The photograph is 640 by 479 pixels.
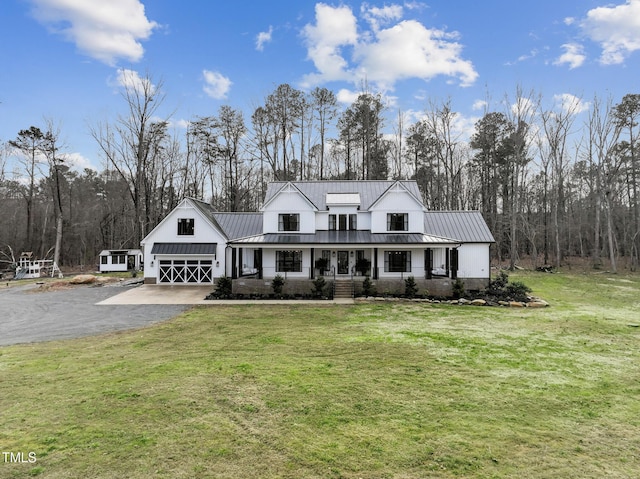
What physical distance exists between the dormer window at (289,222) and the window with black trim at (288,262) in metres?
1.65

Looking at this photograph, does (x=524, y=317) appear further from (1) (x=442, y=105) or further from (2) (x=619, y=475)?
(1) (x=442, y=105)

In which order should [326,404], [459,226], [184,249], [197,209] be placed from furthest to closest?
[197,209], [184,249], [459,226], [326,404]

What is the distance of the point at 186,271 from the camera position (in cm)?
2409

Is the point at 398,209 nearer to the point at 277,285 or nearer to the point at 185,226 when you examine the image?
the point at 277,285

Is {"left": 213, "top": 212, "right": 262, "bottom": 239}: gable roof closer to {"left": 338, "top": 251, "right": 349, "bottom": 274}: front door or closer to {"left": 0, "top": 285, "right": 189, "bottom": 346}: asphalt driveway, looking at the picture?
{"left": 338, "top": 251, "right": 349, "bottom": 274}: front door

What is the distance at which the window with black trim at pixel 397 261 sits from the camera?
2211 cm

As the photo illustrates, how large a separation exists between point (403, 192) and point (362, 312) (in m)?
10.0

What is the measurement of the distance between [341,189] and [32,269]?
28294mm

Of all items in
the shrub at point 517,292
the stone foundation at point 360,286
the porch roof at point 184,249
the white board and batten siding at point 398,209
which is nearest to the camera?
the shrub at point 517,292

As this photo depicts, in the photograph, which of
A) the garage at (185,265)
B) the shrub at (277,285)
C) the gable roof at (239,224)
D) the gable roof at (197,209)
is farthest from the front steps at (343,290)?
the gable roof at (197,209)

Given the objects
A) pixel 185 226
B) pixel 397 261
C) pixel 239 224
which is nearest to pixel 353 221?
pixel 397 261

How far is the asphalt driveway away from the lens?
1190 centimetres

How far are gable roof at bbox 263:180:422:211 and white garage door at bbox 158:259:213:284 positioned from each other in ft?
20.8

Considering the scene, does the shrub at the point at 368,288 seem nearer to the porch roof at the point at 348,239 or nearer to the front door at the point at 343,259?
the porch roof at the point at 348,239
